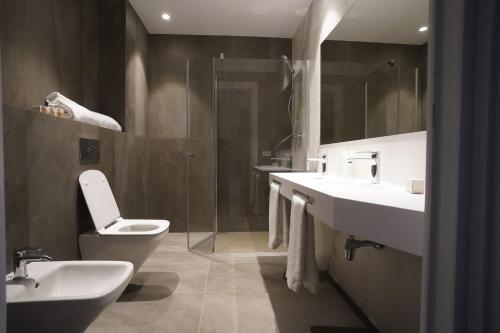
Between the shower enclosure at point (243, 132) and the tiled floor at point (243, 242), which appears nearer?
the tiled floor at point (243, 242)

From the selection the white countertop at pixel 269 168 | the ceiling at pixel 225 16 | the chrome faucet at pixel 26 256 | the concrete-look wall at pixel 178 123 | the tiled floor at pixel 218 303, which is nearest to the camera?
the chrome faucet at pixel 26 256

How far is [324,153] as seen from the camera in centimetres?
256

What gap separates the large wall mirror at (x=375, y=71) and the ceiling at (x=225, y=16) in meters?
0.85

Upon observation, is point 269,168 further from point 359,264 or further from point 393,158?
point 393,158

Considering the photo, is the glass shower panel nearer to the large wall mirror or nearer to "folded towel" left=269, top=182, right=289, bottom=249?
the large wall mirror

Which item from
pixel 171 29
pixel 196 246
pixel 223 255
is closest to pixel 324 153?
pixel 223 255

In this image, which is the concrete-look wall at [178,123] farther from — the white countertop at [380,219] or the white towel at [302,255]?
the white countertop at [380,219]

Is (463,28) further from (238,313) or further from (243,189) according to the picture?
(243,189)

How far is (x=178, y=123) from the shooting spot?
371 centimetres

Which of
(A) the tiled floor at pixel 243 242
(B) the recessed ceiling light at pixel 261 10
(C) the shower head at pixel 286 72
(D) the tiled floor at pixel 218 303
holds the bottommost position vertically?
(D) the tiled floor at pixel 218 303

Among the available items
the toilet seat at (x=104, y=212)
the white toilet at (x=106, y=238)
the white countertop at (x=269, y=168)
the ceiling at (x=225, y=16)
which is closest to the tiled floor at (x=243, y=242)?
the white countertop at (x=269, y=168)

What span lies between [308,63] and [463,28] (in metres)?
2.62

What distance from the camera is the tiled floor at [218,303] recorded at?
1.73 m

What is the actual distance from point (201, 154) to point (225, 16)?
1.57m
